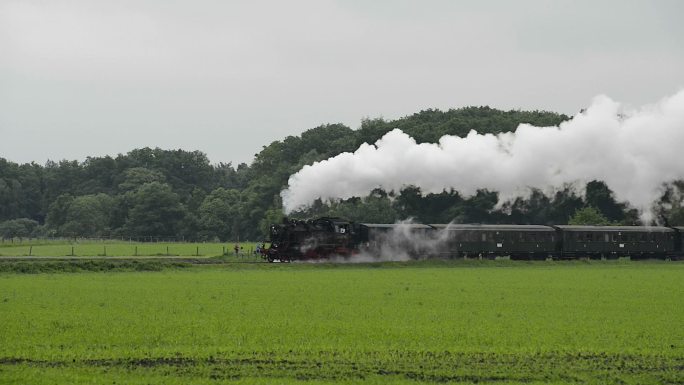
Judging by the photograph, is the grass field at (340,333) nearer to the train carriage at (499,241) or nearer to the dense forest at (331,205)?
the train carriage at (499,241)

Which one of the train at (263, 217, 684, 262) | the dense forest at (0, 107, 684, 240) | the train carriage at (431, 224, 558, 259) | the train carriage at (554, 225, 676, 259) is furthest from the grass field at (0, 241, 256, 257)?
the train carriage at (554, 225, 676, 259)

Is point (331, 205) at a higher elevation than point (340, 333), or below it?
higher

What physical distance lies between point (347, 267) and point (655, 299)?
30976 millimetres

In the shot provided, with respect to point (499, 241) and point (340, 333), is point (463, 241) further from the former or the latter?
point (340, 333)

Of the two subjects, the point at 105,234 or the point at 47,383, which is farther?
the point at 105,234

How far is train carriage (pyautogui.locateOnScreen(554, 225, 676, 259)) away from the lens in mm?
79000


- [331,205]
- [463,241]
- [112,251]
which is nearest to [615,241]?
[463,241]

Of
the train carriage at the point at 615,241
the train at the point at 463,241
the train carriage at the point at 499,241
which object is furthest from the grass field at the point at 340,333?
the train carriage at the point at 615,241

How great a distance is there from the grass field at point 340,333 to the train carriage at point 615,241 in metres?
31.1

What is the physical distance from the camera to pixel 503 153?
78.3 metres

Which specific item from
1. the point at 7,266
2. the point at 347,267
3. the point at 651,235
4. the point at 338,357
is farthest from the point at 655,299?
the point at 651,235

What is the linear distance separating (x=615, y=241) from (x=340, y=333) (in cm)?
5701

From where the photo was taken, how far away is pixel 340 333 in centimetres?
2703

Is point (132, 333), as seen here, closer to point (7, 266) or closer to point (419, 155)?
point (7, 266)
